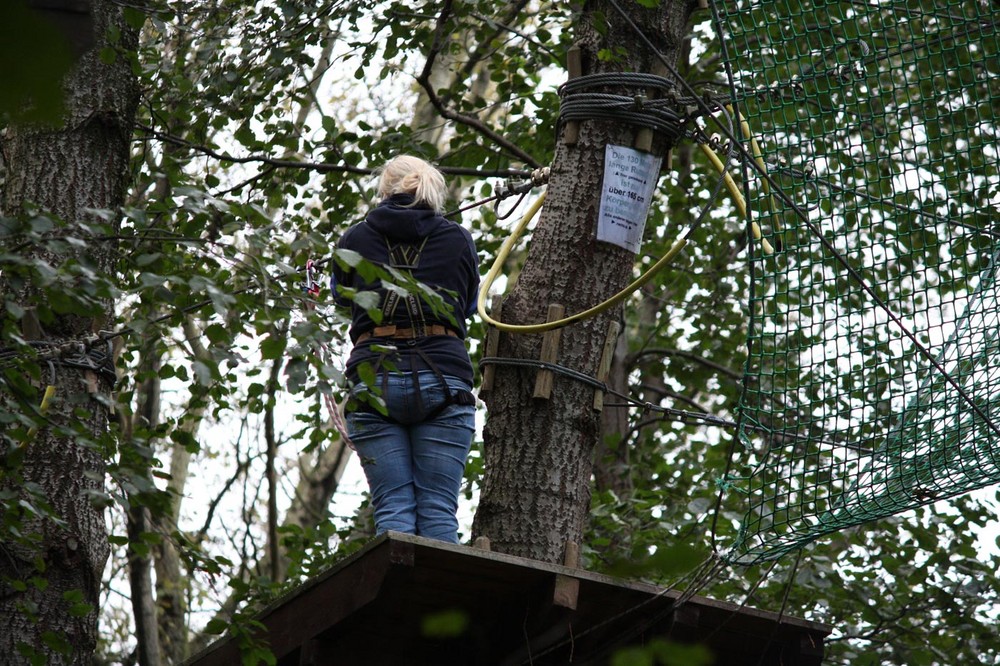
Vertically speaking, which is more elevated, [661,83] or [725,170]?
[661,83]

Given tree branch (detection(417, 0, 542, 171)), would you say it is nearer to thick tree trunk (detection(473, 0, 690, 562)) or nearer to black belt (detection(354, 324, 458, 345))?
thick tree trunk (detection(473, 0, 690, 562))

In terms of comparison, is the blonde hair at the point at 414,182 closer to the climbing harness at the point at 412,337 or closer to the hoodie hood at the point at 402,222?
the hoodie hood at the point at 402,222

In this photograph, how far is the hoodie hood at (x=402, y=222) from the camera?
343 cm

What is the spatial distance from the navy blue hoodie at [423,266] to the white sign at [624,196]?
437mm

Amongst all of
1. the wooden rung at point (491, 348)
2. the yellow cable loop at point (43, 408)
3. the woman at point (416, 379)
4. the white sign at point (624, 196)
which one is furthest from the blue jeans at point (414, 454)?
the yellow cable loop at point (43, 408)

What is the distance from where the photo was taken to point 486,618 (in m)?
3.16

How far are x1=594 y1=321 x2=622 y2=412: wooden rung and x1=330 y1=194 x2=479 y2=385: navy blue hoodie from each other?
394 millimetres

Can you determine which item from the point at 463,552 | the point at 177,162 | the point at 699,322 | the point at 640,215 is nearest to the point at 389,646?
the point at 463,552

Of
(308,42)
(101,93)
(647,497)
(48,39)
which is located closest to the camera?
(48,39)

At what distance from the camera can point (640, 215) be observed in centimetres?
363

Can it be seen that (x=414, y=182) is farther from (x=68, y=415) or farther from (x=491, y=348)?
(x=68, y=415)

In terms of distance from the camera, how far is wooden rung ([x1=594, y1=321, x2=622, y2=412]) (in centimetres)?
349

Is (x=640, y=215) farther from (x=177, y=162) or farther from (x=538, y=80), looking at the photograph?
(x=538, y=80)

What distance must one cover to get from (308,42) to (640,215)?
2.23 metres
